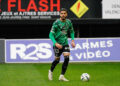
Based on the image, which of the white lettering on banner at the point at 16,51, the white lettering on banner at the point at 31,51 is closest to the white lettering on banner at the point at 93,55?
the white lettering on banner at the point at 31,51

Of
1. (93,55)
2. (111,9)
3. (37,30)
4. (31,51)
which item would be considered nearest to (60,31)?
(31,51)

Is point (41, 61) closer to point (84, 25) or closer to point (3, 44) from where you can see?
point (3, 44)

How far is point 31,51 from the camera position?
68.5 ft

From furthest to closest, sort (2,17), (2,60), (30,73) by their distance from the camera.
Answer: (2,17) → (2,60) → (30,73)

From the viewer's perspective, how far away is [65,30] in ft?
43.9

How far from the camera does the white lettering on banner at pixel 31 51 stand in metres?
20.8

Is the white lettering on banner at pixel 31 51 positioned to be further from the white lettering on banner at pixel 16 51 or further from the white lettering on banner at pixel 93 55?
the white lettering on banner at pixel 93 55

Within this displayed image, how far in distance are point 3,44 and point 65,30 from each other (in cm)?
804

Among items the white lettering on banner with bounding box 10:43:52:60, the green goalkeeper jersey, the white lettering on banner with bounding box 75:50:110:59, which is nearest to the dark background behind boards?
the white lettering on banner with bounding box 75:50:110:59

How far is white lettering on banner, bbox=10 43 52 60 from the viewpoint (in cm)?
2083

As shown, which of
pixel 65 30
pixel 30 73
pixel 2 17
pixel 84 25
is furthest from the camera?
pixel 84 25

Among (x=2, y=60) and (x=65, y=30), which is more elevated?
(x=65, y=30)

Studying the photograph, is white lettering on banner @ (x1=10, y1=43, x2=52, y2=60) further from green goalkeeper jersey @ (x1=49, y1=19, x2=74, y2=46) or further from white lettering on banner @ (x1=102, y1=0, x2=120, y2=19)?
green goalkeeper jersey @ (x1=49, y1=19, x2=74, y2=46)

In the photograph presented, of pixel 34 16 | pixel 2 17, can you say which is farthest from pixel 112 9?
pixel 2 17
